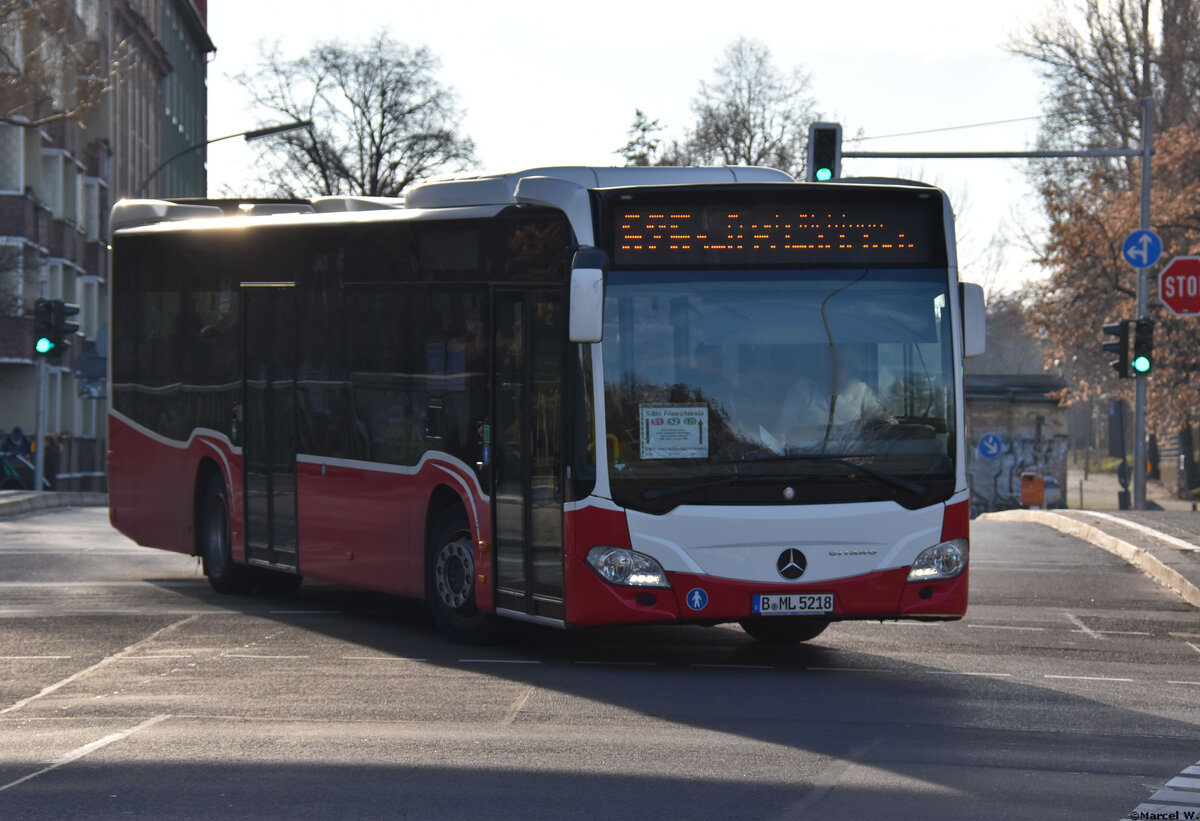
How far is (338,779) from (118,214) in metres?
10.8

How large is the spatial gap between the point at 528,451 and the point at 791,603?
73.7 inches

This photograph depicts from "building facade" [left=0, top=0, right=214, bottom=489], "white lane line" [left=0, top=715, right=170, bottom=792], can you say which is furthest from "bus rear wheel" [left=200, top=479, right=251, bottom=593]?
"building facade" [left=0, top=0, right=214, bottom=489]

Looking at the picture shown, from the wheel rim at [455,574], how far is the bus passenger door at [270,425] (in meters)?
2.39

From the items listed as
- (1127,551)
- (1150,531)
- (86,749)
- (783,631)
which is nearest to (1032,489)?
Result: (1150,531)

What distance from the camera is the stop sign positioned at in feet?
85.3

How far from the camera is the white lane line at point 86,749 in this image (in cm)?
764

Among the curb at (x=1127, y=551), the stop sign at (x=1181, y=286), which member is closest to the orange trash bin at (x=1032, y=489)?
the curb at (x=1127, y=551)

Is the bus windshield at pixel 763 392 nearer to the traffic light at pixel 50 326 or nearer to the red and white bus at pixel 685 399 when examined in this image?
the red and white bus at pixel 685 399

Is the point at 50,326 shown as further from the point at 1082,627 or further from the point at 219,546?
the point at 1082,627

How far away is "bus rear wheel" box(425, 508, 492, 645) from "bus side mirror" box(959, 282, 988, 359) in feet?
11.1

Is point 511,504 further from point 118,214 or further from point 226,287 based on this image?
point 118,214

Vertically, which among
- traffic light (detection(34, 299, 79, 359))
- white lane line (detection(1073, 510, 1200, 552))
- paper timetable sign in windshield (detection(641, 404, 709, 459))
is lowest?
white lane line (detection(1073, 510, 1200, 552))

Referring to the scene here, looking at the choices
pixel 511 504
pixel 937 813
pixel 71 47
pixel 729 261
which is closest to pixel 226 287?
pixel 511 504

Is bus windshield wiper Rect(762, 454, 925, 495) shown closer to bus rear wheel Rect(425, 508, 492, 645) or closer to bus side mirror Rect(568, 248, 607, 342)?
bus side mirror Rect(568, 248, 607, 342)
